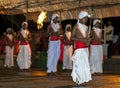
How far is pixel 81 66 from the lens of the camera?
1311 centimetres

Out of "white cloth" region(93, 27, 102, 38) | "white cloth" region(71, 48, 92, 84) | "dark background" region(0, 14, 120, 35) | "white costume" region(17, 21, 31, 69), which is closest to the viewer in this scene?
"white cloth" region(71, 48, 92, 84)

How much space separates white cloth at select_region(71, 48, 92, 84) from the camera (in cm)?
1309

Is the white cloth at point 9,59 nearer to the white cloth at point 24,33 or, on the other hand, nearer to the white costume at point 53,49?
the white cloth at point 24,33

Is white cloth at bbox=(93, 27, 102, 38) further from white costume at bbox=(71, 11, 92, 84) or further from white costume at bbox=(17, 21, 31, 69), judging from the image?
white costume at bbox=(71, 11, 92, 84)

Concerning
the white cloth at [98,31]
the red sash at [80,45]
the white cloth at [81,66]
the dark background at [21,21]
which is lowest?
the white cloth at [81,66]

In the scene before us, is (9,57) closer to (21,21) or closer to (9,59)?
(9,59)

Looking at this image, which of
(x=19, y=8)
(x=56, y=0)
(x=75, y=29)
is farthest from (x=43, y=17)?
(x=75, y=29)

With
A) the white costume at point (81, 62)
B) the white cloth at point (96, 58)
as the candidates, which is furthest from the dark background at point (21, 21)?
the white costume at point (81, 62)

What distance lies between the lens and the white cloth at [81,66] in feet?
42.9

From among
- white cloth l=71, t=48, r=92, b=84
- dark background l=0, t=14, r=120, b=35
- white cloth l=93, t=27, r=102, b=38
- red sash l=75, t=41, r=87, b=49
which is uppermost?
dark background l=0, t=14, r=120, b=35

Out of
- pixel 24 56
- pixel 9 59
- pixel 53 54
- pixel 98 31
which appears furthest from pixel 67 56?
pixel 53 54

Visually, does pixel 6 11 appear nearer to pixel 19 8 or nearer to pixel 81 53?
pixel 19 8

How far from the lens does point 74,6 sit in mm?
20656

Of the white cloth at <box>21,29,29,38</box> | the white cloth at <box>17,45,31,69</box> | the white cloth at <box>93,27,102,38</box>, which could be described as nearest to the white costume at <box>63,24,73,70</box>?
the white cloth at <box>17,45,31,69</box>
